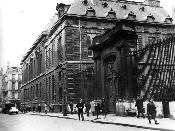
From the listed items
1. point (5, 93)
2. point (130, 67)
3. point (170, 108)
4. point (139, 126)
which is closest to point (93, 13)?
point (130, 67)

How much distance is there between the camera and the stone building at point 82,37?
1216 inches

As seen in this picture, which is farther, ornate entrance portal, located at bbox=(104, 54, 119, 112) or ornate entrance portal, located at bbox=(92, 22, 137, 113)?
ornate entrance portal, located at bbox=(104, 54, 119, 112)

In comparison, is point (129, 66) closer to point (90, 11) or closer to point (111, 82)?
point (111, 82)

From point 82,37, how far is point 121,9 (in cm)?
754

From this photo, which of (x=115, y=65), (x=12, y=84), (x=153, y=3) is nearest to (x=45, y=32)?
(x=153, y=3)

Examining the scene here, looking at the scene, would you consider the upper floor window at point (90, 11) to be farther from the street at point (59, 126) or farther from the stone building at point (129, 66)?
the street at point (59, 126)

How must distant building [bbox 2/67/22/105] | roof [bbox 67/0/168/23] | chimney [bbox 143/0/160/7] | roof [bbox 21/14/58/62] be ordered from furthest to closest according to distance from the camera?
distant building [bbox 2/67/22/105], roof [bbox 21/14/58/62], chimney [bbox 143/0/160/7], roof [bbox 67/0/168/23]

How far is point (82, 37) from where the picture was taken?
33.1 meters

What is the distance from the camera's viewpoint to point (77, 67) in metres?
32.3

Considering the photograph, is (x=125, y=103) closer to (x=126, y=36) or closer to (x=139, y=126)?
(x=126, y=36)

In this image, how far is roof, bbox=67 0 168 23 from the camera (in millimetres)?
34500

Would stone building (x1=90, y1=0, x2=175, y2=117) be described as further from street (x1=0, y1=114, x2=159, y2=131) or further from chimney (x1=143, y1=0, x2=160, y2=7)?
chimney (x1=143, y1=0, x2=160, y2=7)

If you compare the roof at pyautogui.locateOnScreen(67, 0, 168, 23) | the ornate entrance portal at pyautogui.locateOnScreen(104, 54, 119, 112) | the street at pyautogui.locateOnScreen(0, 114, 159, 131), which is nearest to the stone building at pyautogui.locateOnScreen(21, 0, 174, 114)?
the roof at pyautogui.locateOnScreen(67, 0, 168, 23)

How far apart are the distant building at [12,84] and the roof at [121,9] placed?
5133 centimetres
